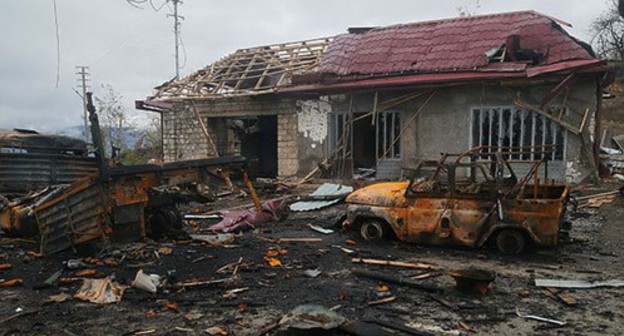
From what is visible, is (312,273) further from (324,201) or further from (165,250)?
(324,201)

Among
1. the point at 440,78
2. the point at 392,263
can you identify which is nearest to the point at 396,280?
the point at 392,263

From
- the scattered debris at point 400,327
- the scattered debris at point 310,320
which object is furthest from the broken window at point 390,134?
the scattered debris at point 310,320

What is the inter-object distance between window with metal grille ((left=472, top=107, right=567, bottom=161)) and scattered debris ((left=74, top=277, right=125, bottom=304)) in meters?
10.2

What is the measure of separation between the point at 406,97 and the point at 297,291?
9175mm

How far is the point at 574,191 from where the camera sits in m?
11.1

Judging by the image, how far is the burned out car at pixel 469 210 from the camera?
6645mm

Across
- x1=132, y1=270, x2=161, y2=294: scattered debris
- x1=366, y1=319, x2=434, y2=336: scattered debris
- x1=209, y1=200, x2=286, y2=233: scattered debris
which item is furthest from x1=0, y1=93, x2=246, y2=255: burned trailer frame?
x1=366, y1=319, x2=434, y2=336: scattered debris

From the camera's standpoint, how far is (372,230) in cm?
807

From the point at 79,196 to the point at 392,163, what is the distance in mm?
9538

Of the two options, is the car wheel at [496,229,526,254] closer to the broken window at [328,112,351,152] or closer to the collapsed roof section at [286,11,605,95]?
the collapsed roof section at [286,11,605,95]

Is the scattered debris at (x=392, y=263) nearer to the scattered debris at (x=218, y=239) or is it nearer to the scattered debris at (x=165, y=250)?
the scattered debris at (x=218, y=239)

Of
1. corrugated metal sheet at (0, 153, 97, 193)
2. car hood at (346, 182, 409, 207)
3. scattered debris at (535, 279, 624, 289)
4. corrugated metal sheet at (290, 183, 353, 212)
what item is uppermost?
corrugated metal sheet at (0, 153, 97, 193)

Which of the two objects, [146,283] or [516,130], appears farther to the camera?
[516,130]

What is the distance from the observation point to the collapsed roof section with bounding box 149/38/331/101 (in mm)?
15281
